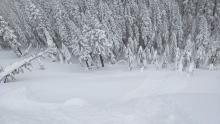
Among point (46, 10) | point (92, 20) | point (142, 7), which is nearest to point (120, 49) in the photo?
point (142, 7)

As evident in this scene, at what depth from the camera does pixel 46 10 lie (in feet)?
185

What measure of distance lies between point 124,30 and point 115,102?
3436 centimetres

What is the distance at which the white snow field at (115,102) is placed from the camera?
16656mm

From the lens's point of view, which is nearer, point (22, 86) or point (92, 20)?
point (22, 86)

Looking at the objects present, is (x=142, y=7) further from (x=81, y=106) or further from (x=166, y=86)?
(x=81, y=106)

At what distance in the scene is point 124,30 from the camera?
176 ft

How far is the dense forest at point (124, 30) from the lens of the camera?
4319 centimetres

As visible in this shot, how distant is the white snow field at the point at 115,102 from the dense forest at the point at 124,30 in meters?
12.9

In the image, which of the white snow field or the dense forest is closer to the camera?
the white snow field

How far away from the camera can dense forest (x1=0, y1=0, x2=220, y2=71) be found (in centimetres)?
4319

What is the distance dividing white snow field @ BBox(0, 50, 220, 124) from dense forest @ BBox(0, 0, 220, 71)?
42.2 feet

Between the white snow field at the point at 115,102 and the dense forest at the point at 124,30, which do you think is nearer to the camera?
the white snow field at the point at 115,102

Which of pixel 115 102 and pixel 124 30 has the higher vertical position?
pixel 124 30

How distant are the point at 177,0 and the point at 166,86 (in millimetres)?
41827
